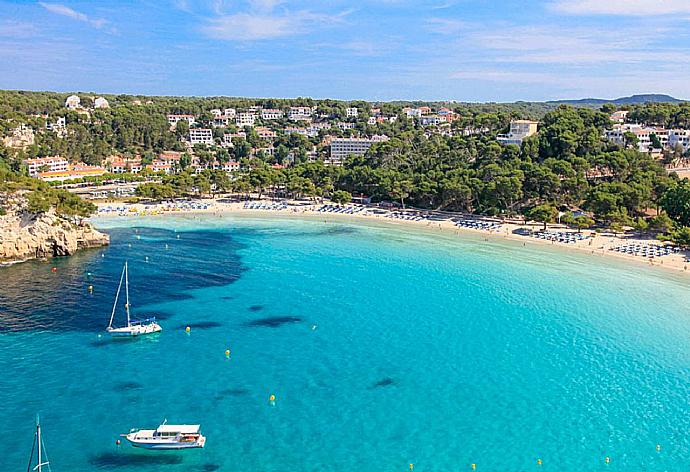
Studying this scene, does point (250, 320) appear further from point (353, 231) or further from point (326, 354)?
point (353, 231)

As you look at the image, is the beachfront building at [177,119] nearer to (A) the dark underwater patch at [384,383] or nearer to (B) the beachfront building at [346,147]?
(B) the beachfront building at [346,147]

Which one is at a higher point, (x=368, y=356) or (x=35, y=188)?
(x=35, y=188)

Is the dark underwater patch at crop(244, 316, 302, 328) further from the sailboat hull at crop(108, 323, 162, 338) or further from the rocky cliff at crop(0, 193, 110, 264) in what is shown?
the rocky cliff at crop(0, 193, 110, 264)

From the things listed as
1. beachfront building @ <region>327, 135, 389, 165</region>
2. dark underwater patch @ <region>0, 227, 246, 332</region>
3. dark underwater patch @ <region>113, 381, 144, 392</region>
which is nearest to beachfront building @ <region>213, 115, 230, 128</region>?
beachfront building @ <region>327, 135, 389, 165</region>

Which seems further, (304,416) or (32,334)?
(32,334)

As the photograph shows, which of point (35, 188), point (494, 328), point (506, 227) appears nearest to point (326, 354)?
Answer: point (494, 328)

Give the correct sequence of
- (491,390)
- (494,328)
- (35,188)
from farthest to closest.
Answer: (35,188)
(494,328)
(491,390)

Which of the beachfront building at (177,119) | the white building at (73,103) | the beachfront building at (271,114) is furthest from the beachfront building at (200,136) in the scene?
the white building at (73,103)

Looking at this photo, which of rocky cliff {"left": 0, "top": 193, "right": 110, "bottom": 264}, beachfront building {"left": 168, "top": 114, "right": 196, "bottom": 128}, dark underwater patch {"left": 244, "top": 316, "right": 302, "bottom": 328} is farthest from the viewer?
beachfront building {"left": 168, "top": 114, "right": 196, "bottom": 128}
